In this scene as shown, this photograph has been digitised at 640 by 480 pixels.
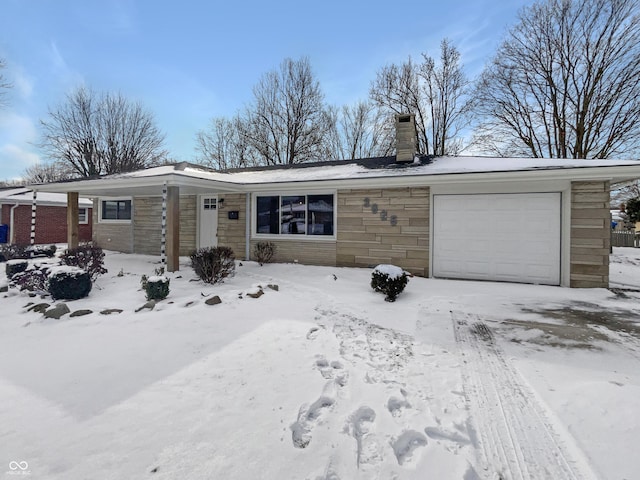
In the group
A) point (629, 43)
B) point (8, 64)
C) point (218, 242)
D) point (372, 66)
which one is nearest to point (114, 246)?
point (218, 242)

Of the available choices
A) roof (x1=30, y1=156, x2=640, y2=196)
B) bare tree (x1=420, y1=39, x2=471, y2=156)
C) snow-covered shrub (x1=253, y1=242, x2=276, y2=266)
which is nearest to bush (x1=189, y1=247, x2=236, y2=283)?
roof (x1=30, y1=156, x2=640, y2=196)

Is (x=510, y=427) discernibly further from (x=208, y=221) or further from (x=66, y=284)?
(x=208, y=221)

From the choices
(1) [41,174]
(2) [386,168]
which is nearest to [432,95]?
(2) [386,168]

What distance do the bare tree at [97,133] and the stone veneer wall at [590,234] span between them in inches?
1130

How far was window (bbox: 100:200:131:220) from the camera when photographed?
13.0 m

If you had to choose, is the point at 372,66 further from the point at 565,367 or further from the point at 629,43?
the point at 565,367

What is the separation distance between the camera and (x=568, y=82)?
16781 mm

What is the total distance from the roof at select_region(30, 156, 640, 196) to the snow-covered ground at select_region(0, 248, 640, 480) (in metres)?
2.95

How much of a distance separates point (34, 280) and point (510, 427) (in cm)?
822

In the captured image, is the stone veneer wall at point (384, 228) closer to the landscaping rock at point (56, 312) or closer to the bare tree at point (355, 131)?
the landscaping rock at point (56, 312)

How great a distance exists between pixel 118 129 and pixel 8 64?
10722mm

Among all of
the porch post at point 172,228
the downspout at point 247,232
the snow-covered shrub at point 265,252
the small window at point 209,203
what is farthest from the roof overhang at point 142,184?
the snow-covered shrub at point 265,252

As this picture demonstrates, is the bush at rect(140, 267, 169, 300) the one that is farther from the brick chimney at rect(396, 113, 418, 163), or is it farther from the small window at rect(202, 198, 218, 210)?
the brick chimney at rect(396, 113, 418, 163)

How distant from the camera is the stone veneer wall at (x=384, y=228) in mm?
8281
